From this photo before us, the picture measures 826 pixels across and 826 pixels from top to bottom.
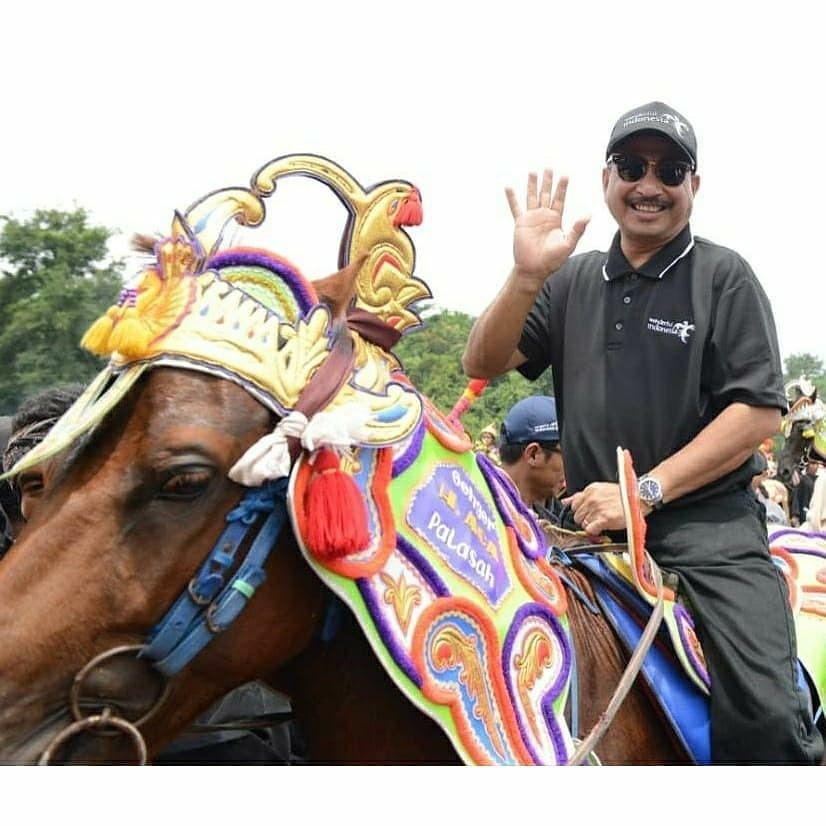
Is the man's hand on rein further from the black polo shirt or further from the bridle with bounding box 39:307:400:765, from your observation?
the bridle with bounding box 39:307:400:765

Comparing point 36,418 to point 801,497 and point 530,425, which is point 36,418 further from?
point 801,497


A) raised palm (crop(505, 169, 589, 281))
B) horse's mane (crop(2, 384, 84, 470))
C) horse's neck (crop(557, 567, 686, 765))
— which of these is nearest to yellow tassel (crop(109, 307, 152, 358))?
raised palm (crop(505, 169, 589, 281))

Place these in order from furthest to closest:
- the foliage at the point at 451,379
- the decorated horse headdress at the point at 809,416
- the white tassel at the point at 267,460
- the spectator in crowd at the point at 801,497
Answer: the foliage at the point at 451,379 < the spectator in crowd at the point at 801,497 < the decorated horse headdress at the point at 809,416 < the white tassel at the point at 267,460

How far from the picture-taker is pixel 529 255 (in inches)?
108

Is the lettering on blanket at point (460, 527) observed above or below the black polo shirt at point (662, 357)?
below

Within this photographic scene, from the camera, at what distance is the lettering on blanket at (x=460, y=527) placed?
2.21 metres

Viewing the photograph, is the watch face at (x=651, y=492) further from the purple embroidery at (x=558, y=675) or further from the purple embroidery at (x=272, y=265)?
the purple embroidery at (x=272, y=265)

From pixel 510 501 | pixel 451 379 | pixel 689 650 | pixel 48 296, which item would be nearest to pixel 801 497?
pixel 689 650

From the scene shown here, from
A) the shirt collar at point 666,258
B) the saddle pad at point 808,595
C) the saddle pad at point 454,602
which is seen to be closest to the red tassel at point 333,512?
the saddle pad at point 454,602

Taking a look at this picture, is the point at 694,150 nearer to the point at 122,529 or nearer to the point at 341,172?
the point at 341,172

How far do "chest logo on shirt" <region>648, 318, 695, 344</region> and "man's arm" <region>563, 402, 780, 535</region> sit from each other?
9.5 inches

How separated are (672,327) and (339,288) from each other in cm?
106

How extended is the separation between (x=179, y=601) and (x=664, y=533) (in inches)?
58.6

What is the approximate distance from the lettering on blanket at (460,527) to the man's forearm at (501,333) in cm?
67
